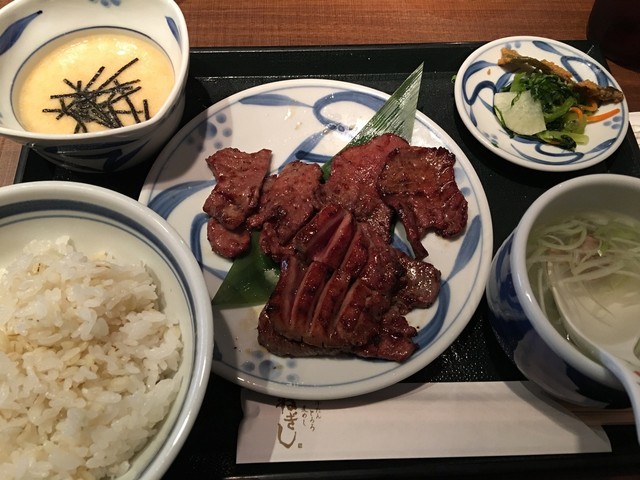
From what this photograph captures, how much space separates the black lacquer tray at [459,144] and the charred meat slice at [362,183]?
0.54 metres

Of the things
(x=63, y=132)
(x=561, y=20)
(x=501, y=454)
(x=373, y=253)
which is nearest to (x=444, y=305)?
(x=373, y=253)

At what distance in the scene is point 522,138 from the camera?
2582mm

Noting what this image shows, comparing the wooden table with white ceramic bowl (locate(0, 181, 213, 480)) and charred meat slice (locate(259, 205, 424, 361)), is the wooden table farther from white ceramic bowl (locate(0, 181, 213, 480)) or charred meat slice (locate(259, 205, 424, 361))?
white ceramic bowl (locate(0, 181, 213, 480))

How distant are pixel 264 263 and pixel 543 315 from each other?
1.10 m

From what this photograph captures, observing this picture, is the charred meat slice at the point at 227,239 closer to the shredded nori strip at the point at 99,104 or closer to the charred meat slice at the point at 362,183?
the charred meat slice at the point at 362,183

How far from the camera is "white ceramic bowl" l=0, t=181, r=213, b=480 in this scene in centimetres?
137

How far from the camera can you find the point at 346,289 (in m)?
1.91

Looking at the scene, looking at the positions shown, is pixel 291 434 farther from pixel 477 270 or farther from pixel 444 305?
pixel 477 270

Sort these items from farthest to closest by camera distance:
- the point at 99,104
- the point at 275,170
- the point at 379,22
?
the point at 379,22 → the point at 275,170 → the point at 99,104

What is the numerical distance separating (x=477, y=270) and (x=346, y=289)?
0.60m

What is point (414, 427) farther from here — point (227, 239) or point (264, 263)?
point (227, 239)

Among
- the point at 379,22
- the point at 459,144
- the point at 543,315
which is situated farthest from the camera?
the point at 379,22

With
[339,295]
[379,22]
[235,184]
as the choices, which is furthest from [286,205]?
[379,22]

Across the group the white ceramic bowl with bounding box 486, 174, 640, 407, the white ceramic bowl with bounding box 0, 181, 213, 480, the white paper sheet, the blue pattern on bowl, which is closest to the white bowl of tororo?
the blue pattern on bowl
